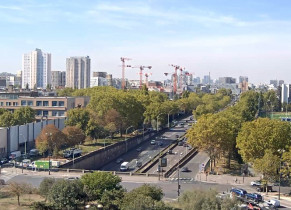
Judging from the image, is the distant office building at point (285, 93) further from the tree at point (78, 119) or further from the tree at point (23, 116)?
the tree at point (23, 116)

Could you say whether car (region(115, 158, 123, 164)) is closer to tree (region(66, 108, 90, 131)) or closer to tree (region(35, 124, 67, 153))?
tree (region(66, 108, 90, 131))

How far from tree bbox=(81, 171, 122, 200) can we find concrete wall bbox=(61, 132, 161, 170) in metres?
19.4

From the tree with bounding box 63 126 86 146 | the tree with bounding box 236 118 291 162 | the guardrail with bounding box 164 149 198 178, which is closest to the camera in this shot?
the tree with bounding box 236 118 291 162

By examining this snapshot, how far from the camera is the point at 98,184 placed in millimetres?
27141

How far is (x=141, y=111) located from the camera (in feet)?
238

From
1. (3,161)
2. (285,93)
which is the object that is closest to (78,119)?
(3,161)

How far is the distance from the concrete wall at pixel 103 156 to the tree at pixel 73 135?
246 centimetres

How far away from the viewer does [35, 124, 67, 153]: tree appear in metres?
49.4

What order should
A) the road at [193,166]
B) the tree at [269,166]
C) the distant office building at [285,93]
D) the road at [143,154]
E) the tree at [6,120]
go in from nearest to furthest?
the tree at [269,166], the road at [193,166], the road at [143,154], the tree at [6,120], the distant office building at [285,93]

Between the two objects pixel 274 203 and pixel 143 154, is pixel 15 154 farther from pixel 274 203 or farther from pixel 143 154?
pixel 274 203

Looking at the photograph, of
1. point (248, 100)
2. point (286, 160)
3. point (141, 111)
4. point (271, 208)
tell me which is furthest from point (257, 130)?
point (248, 100)

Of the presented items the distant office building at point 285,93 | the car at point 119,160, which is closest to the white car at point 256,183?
the car at point 119,160

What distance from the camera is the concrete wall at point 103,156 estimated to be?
49719 millimetres

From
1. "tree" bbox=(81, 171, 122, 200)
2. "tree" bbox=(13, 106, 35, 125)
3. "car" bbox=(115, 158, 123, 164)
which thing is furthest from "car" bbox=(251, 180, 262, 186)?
"tree" bbox=(13, 106, 35, 125)
